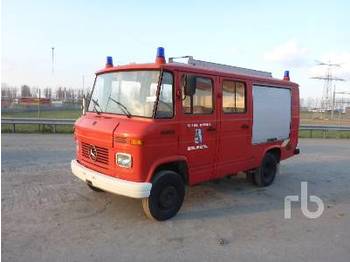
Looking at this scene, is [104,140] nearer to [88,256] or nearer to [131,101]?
[131,101]

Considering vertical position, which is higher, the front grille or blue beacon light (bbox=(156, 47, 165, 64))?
blue beacon light (bbox=(156, 47, 165, 64))

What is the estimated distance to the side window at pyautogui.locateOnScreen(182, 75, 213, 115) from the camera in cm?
623

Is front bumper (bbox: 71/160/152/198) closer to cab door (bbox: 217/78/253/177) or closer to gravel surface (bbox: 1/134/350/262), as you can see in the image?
gravel surface (bbox: 1/134/350/262)

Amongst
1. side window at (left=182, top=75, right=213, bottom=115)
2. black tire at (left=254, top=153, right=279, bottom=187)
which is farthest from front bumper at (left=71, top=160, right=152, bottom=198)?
black tire at (left=254, top=153, right=279, bottom=187)

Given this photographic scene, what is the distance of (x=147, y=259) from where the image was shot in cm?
458

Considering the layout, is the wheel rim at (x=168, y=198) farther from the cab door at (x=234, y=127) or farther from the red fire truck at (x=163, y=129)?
the cab door at (x=234, y=127)

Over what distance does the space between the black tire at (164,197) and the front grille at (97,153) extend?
34.5 inches

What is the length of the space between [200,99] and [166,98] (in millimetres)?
852

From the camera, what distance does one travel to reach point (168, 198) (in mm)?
6117

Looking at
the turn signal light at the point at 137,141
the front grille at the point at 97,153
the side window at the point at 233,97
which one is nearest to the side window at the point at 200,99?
the side window at the point at 233,97

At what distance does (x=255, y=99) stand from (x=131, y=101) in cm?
307

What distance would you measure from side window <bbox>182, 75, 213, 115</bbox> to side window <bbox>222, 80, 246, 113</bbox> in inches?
16.4

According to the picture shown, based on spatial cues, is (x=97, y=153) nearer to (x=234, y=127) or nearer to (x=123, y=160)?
(x=123, y=160)

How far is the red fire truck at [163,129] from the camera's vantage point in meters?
5.70
